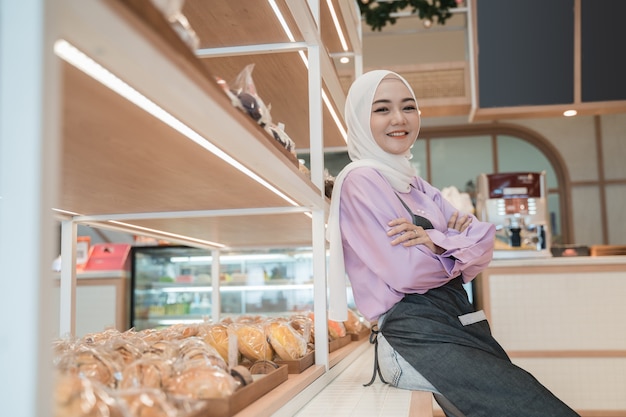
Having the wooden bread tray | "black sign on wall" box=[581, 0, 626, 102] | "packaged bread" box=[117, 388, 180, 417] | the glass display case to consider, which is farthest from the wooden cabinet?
"packaged bread" box=[117, 388, 180, 417]

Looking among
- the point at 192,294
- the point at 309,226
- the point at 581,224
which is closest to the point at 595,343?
the point at 309,226

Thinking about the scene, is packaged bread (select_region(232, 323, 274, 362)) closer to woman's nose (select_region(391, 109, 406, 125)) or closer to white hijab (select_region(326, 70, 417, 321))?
white hijab (select_region(326, 70, 417, 321))

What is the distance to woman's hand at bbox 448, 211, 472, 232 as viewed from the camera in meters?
1.87

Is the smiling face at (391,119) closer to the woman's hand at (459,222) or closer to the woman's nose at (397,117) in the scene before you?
the woman's nose at (397,117)

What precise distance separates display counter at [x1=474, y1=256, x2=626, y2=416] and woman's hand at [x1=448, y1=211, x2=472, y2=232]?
1.80m

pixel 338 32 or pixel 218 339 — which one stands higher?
pixel 338 32

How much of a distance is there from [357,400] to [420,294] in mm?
354

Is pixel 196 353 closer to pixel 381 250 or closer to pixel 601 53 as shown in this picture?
pixel 381 250

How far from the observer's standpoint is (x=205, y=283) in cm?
504

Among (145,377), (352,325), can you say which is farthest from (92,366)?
(352,325)

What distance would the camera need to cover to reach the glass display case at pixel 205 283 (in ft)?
16.0

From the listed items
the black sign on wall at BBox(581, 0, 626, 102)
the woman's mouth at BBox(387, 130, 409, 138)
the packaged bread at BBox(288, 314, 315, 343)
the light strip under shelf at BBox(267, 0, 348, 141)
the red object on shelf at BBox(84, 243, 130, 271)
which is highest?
the black sign on wall at BBox(581, 0, 626, 102)

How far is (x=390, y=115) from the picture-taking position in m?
1.90

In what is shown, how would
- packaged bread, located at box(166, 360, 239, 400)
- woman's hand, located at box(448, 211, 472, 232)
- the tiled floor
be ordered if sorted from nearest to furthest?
packaged bread, located at box(166, 360, 239, 400)
the tiled floor
woman's hand, located at box(448, 211, 472, 232)
